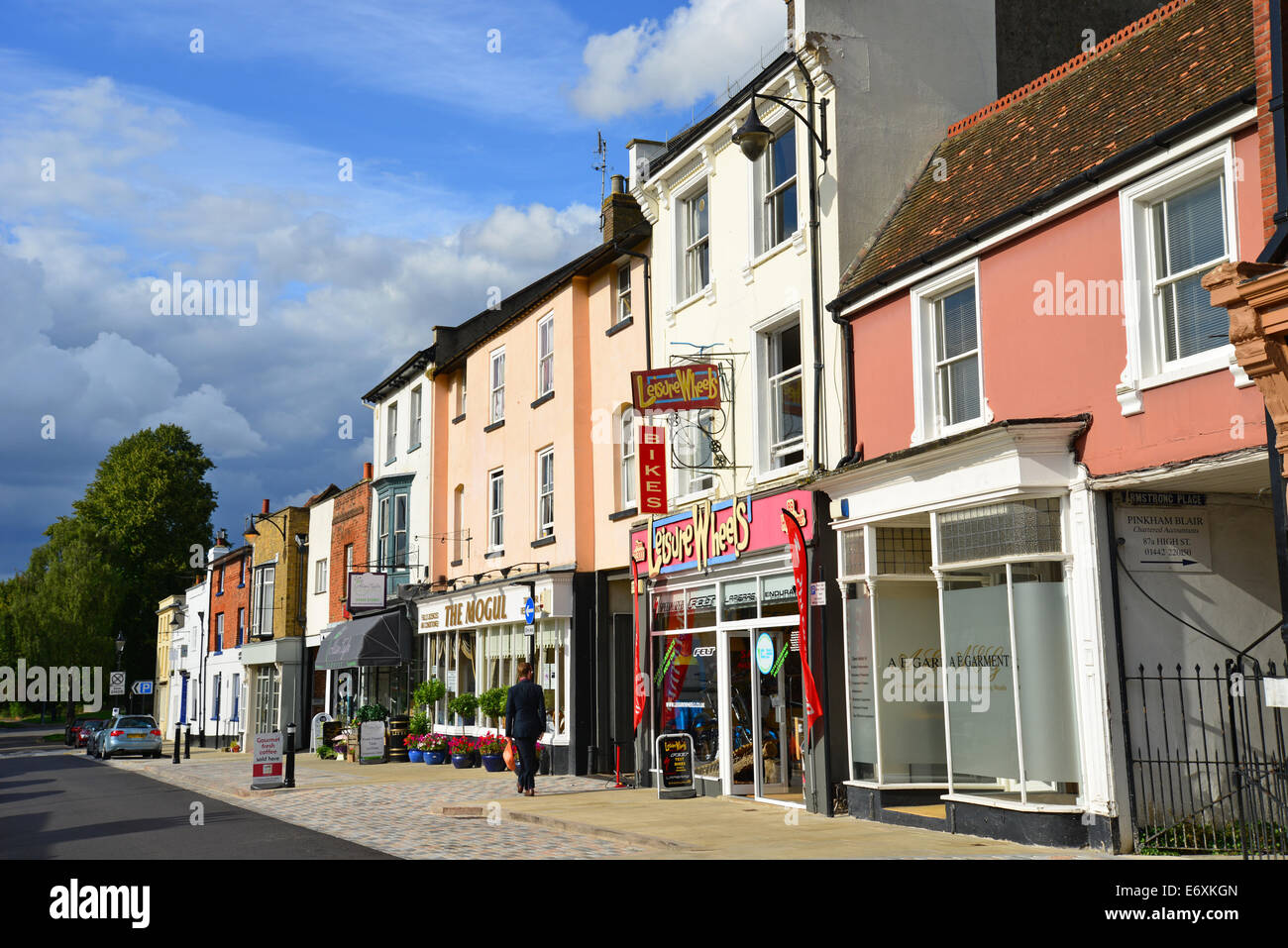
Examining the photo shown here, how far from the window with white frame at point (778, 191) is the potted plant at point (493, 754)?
1195 cm

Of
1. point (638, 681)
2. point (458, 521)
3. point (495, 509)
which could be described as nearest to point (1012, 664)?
point (638, 681)

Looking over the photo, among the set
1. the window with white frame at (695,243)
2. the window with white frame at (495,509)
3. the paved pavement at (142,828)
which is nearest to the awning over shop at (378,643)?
the window with white frame at (495,509)

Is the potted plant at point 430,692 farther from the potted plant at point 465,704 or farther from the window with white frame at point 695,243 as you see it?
the window with white frame at point 695,243

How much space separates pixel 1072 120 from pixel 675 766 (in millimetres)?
9878

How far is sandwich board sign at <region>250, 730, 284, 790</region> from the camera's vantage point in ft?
68.4

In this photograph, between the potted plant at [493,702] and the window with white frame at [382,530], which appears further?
the window with white frame at [382,530]

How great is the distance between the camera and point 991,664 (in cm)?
1209

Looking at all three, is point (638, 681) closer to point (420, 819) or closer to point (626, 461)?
point (626, 461)

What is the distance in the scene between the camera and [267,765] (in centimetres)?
2098

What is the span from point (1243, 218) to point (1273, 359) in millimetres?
1617

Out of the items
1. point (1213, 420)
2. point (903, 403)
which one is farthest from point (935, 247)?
point (1213, 420)

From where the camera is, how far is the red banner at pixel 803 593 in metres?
14.6

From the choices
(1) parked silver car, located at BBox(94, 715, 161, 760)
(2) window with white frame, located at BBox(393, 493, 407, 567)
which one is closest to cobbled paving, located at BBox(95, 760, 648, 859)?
(2) window with white frame, located at BBox(393, 493, 407, 567)

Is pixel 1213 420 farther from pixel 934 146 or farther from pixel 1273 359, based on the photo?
pixel 934 146
